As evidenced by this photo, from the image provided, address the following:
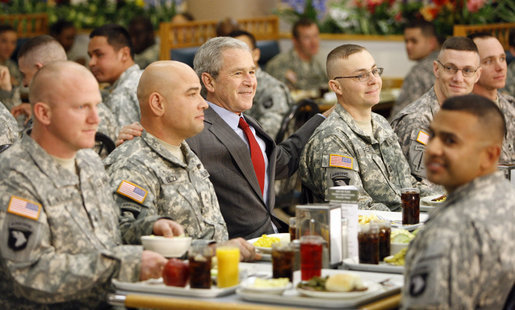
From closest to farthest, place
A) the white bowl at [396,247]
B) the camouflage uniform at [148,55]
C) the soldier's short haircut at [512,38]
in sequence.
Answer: the white bowl at [396,247]
the soldier's short haircut at [512,38]
the camouflage uniform at [148,55]

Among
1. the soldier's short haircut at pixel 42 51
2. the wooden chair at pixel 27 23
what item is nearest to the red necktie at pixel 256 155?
the soldier's short haircut at pixel 42 51

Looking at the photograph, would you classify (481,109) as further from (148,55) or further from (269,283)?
(148,55)

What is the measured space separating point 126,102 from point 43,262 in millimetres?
2861

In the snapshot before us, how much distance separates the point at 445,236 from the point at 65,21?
9020 mm

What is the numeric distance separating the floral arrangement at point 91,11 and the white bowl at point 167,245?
8.21m

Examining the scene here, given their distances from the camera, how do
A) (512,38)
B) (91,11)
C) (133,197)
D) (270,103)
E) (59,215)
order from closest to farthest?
(59,215) → (133,197) → (270,103) → (512,38) → (91,11)

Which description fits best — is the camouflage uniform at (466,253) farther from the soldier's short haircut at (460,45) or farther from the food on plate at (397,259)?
the soldier's short haircut at (460,45)

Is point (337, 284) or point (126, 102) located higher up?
point (126, 102)

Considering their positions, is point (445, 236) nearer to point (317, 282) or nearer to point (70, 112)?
point (317, 282)

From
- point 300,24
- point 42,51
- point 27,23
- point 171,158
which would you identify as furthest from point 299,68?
point 171,158

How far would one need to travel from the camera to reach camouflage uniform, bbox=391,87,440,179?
14.8ft

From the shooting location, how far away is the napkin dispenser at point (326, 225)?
113 inches

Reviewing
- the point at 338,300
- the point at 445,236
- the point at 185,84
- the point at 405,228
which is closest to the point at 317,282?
the point at 338,300

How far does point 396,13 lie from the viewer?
379 inches
